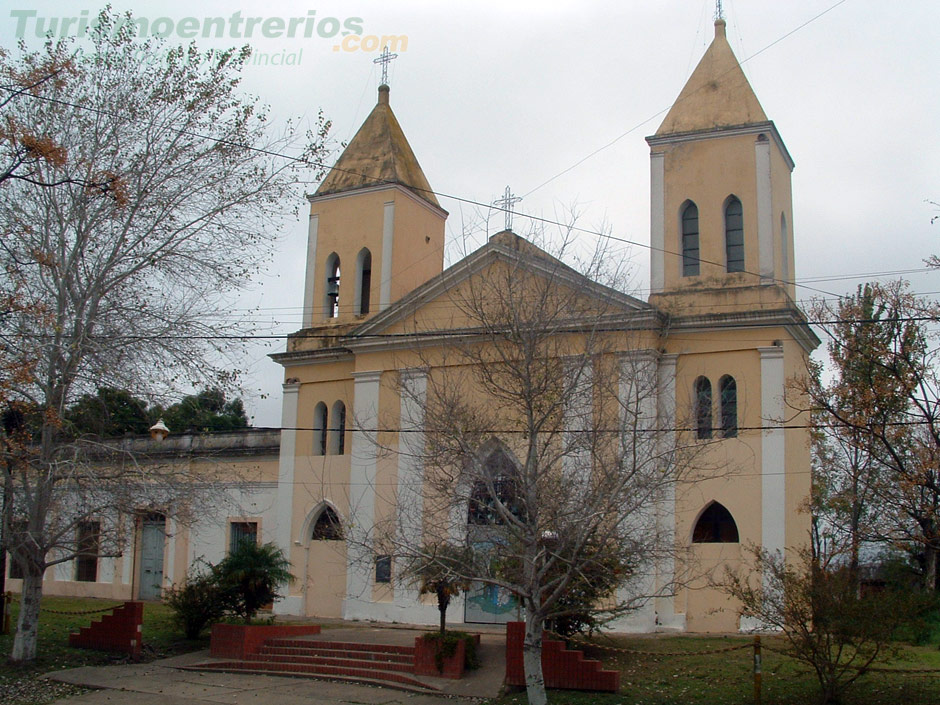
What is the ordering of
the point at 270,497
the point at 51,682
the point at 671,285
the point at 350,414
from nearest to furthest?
1. the point at 51,682
2. the point at 671,285
3. the point at 350,414
4. the point at 270,497

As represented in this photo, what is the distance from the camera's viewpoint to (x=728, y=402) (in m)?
23.1

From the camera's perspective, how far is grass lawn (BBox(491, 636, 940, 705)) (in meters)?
14.7

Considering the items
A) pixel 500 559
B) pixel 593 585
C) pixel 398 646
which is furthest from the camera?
pixel 398 646

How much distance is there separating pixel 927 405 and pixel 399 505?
8.34m

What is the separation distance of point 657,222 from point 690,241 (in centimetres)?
93

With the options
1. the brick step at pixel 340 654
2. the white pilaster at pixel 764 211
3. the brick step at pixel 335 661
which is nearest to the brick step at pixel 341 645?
the brick step at pixel 340 654

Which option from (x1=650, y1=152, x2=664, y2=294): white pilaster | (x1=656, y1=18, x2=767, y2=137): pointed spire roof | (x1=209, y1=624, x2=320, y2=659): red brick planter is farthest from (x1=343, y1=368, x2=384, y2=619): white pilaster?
(x1=656, y1=18, x2=767, y2=137): pointed spire roof

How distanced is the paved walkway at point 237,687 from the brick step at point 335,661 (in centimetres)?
73

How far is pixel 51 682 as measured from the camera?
58.3 ft

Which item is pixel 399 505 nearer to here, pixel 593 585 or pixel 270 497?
pixel 593 585

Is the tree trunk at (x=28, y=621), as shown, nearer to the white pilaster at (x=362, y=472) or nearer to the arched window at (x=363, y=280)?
the white pilaster at (x=362, y=472)

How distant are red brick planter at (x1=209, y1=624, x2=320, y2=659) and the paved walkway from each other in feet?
1.29

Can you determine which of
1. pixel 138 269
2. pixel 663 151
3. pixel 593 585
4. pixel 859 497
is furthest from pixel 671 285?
pixel 138 269

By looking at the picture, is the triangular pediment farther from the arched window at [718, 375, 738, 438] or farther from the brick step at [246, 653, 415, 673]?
the brick step at [246, 653, 415, 673]
